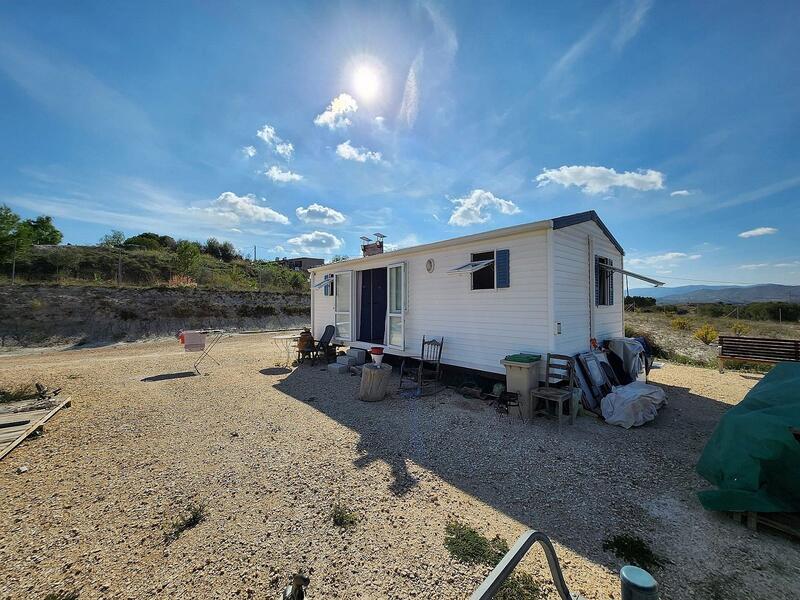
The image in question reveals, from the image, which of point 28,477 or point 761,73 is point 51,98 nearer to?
point 28,477

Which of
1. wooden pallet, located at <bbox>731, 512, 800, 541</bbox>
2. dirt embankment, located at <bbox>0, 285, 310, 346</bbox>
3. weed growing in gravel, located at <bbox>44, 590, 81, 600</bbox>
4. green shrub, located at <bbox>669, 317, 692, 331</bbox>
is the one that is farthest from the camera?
green shrub, located at <bbox>669, 317, 692, 331</bbox>

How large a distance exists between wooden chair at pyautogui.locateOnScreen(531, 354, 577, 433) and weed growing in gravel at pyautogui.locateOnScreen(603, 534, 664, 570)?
2.02m

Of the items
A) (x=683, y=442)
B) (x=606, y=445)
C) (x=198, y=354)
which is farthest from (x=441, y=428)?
(x=198, y=354)

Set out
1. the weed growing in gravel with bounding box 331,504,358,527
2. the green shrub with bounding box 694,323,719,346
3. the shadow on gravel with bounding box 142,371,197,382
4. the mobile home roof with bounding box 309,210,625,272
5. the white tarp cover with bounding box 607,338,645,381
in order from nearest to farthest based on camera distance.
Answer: the weed growing in gravel with bounding box 331,504,358,527, the mobile home roof with bounding box 309,210,625,272, the white tarp cover with bounding box 607,338,645,381, the shadow on gravel with bounding box 142,371,197,382, the green shrub with bounding box 694,323,719,346

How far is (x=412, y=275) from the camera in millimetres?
7258

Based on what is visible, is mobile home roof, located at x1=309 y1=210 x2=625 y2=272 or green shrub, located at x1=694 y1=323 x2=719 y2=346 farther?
green shrub, located at x1=694 y1=323 x2=719 y2=346

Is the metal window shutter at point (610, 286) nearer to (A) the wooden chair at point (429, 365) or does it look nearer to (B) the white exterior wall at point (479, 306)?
(B) the white exterior wall at point (479, 306)

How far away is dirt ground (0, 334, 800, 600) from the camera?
6.62 ft

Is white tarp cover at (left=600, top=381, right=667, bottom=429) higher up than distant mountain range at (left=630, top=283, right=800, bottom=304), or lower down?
Answer: lower down

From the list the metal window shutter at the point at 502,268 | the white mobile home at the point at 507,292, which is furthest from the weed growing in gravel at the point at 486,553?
the metal window shutter at the point at 502,268

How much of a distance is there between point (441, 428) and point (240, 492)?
2522mm

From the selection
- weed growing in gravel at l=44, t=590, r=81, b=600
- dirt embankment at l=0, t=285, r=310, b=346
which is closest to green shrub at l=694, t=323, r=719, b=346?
weed growing in gravel at l=44, t=590, r=81, b=600

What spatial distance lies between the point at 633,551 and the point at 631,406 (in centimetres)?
281

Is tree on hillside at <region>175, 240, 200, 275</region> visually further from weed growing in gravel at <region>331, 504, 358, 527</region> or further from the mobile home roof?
weed growing in gravel at <region>331, 504, 358, 527</region>
